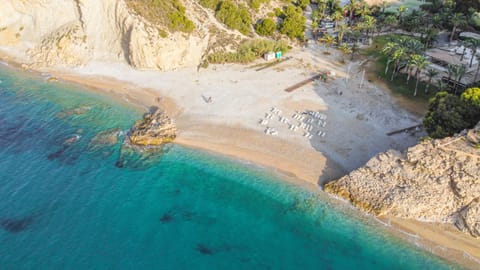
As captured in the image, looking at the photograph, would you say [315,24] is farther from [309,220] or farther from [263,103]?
[309,220]

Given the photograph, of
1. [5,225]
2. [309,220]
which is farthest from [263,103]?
[5,225]

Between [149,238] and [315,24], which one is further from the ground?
[315,24]

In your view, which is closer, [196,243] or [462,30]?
[196,243]

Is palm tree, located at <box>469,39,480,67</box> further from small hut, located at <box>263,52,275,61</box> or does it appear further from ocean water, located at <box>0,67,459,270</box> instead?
ocean water, located at <box>0,67,459,270</box>

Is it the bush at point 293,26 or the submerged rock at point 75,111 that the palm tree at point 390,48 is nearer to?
the bush at point 293,26

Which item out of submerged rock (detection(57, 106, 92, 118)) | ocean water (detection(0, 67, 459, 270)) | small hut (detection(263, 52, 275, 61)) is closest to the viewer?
ocean water (detection(0, 67, 459, 270))

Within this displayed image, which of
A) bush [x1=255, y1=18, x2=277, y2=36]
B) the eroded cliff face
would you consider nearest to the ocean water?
the eroded cliff face
